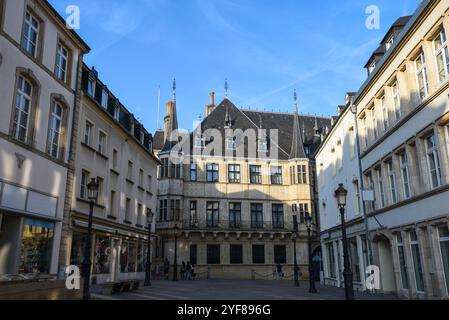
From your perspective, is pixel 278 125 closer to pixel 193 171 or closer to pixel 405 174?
pixel 193 171

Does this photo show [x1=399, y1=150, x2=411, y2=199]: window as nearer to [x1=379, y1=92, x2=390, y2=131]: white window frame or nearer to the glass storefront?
[x1=379, y1=92, x2=390, y2=131]: white window frame

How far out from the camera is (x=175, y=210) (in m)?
41.7

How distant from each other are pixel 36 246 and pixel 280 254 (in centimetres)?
3088

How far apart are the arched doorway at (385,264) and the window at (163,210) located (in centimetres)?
2476

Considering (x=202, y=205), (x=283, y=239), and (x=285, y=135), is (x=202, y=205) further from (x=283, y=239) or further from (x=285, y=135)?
(x=285, y=135)

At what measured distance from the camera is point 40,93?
17.3 m

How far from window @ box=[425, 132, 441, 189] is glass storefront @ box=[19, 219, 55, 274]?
1598 centimetres

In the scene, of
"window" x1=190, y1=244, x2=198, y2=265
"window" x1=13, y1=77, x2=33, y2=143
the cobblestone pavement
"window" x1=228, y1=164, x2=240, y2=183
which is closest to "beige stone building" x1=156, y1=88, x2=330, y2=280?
"window" x1=228, y1=164, x2=240, y2=183

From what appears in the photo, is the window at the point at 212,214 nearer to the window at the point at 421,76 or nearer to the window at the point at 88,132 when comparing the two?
the window at the point at 88,132

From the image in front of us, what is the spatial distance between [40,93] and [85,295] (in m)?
8.87

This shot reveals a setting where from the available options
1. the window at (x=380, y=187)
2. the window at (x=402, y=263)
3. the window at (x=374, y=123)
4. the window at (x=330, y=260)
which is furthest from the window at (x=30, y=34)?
the window at (x=330, y=260)

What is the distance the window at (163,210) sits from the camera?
41.8m

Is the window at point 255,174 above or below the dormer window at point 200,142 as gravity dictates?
below

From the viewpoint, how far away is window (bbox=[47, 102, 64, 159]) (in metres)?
18.5
